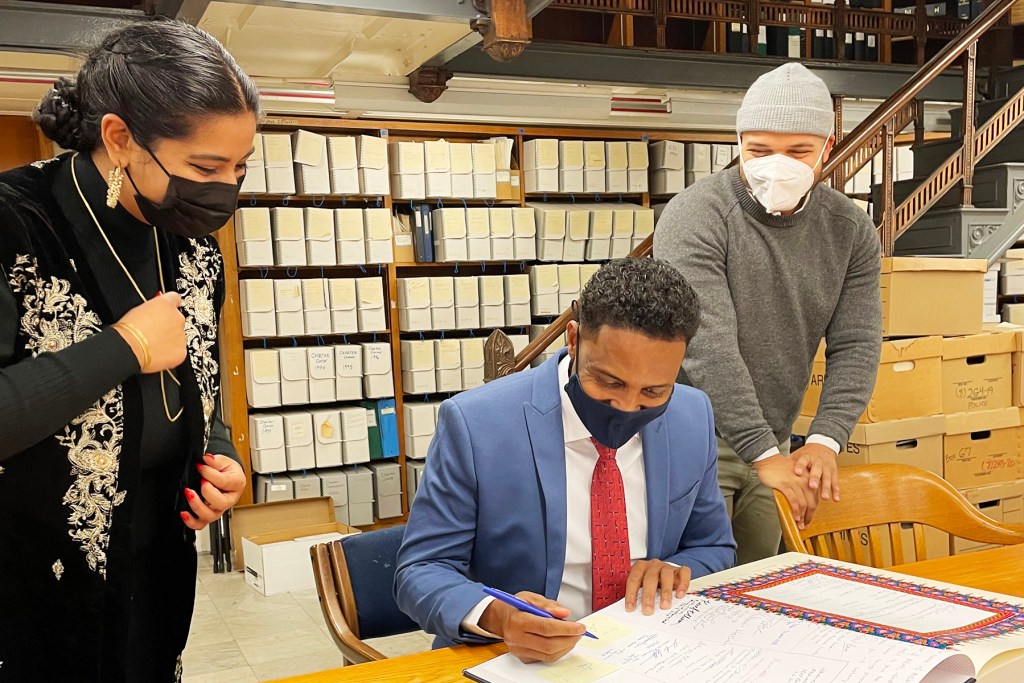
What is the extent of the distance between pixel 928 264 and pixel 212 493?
3.02 metres

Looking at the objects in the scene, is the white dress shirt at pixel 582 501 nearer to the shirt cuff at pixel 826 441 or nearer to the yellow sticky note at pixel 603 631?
the yellow sticky note at pixel 603 631

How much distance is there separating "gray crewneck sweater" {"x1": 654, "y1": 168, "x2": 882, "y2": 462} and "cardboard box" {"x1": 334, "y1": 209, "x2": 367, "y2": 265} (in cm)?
358

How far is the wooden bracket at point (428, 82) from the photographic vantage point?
204 inches

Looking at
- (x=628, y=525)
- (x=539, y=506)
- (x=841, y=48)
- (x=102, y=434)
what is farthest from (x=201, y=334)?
(x=841, y=48)

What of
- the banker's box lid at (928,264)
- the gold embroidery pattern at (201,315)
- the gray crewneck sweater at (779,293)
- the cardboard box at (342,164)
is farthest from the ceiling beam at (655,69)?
the gold embroidery pattern at (201,315)

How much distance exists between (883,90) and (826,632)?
19.0 feet

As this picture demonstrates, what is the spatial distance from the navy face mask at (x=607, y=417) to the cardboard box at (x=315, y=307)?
417cm

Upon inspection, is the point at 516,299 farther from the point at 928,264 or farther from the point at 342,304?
the point at 928,264

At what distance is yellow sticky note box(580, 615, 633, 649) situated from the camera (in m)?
1.19

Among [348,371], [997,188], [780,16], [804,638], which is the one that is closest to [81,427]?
[804,638]

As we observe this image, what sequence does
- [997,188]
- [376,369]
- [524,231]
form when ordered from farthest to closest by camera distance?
1. [524,231]
2. [376,369]
3. [997,188]

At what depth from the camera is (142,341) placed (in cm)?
113

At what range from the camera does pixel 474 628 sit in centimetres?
125

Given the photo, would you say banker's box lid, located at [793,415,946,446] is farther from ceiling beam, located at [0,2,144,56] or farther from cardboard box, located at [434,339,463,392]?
ceiling beam, located at [0,2,144,56]
